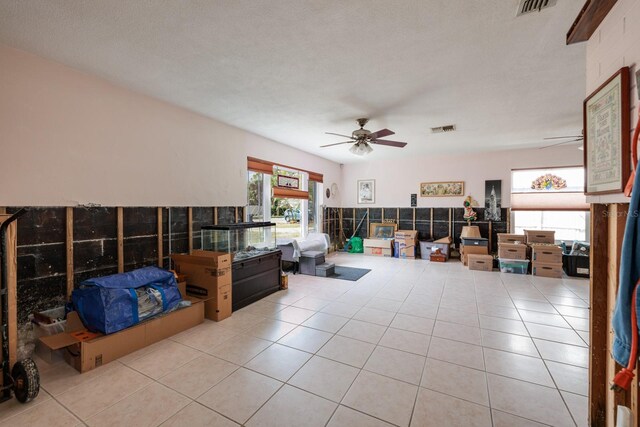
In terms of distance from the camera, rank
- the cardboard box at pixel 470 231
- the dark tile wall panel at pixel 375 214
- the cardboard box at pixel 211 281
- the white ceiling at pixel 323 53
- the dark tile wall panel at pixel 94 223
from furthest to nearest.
→ the dark tile wall panel at pixel 375 214, the cardboard box at pixel 470 231, the cardboard box at pixel 211 281, the dark tile wall panel at pixel 94 223, the white ceiling at pixel 323 53

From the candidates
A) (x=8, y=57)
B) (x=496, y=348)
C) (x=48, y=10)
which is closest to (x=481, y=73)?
(x=496, y=348)

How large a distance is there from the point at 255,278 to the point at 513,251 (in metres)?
5.23

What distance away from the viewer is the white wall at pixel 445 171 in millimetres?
6152

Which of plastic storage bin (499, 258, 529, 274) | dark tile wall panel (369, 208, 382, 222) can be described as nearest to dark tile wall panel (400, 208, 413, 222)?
dark tile wall panel (369, 208, 382, 222)

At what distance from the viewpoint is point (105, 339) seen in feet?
7.41

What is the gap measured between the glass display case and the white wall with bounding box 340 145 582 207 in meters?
4.44

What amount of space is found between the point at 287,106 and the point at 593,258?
3.43m

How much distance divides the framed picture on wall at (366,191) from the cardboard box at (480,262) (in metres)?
3.16

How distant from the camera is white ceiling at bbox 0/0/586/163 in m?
1.88

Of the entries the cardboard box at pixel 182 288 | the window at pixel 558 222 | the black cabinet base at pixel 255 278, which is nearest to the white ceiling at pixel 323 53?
the black cabinet base at pixel 255 278

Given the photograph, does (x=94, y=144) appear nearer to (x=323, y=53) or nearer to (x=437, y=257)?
(x=323, y=53)

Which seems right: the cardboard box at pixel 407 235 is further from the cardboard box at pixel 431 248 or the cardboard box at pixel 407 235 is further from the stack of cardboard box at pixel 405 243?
the cardboard box at pixel 431 248

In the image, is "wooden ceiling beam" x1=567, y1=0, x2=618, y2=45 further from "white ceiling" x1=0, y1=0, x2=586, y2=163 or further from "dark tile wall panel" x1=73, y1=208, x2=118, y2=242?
"dark tile wall panel" x1=73, y1=208, x2=118, y2=242

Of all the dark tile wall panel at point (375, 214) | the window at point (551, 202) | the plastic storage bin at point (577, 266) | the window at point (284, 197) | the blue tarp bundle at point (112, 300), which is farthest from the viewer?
the dark tile wall panel at point (375, 214)
